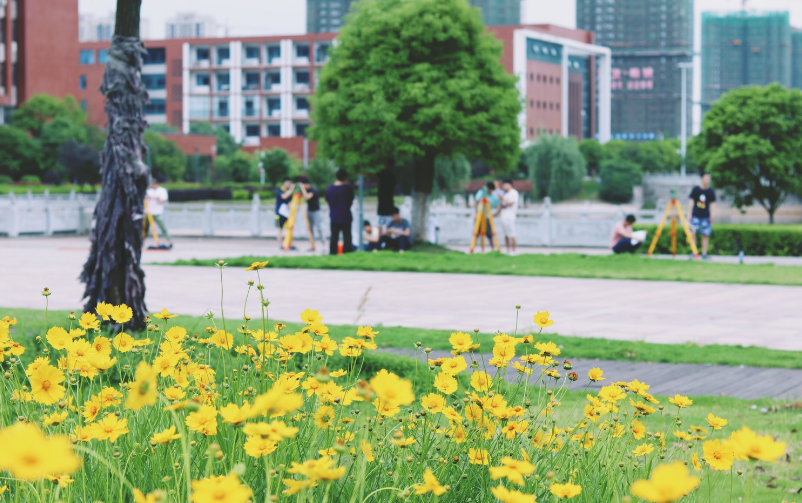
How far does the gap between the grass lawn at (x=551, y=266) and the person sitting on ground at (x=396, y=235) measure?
1424 mm

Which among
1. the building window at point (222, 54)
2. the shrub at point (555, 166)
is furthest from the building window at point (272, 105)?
the shrub at point (555, 166)

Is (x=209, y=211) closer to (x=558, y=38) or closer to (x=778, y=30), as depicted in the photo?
(x=558, y=38)

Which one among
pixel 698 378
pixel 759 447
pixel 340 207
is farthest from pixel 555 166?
pixel 759 447

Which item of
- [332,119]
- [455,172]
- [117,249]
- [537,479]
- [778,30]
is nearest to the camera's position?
[537,479]

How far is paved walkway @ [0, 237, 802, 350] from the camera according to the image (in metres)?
8.34

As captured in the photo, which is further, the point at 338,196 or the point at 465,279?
the point at 338,196

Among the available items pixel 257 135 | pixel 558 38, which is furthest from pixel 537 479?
pixel 558 38

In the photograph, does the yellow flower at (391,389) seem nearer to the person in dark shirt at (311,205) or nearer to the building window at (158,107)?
the person in dark shirt at (311,205)

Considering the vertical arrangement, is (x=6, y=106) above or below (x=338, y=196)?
above

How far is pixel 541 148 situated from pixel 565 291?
164 feet

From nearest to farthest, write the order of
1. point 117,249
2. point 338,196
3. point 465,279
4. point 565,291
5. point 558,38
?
point 117,249
point 565,291
point 465,279
point 338,196
point 558,38

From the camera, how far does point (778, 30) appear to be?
185 metres

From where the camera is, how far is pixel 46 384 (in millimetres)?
2150

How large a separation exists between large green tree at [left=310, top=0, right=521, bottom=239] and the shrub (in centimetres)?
4026
